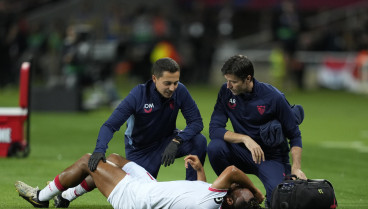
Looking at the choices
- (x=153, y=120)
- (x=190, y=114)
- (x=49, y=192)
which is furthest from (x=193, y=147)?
(x=49, y=192)

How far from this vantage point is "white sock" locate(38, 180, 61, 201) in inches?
305

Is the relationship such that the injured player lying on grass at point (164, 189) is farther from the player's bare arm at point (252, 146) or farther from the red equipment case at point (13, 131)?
the red equipment case at point (13, 131)

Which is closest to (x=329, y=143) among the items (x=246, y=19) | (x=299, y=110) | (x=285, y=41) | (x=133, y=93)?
(x=299, y=110)

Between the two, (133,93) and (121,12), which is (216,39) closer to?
(121,12)

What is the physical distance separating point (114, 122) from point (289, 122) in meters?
1.75

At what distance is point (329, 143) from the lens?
1421cm

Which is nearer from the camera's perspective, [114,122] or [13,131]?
[114,122]

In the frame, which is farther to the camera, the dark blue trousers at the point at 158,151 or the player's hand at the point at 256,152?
the dark blue trousers at the point at 158,151

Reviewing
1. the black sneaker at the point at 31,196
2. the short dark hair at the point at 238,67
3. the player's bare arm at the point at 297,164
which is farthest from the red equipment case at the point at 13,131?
the player's bare arm at the point at 297,164

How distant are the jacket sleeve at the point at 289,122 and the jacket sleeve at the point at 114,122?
4.83 feet

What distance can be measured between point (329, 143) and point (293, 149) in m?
6.22

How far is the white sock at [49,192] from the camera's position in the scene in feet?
25.4

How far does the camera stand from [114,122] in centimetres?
793

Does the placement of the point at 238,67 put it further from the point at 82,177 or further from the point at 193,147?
the point at 82,177
